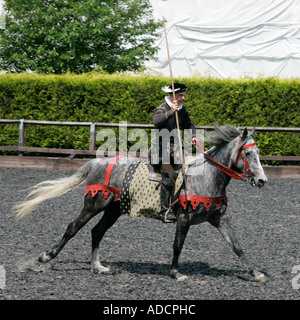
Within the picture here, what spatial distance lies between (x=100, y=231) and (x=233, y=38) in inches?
816

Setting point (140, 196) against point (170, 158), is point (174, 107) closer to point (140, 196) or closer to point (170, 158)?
point (170, 158)

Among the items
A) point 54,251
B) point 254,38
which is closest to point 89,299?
point 54,251

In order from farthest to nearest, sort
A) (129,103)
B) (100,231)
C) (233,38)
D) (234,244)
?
(233,38) < (129,103) < (100,231) < (234,244)

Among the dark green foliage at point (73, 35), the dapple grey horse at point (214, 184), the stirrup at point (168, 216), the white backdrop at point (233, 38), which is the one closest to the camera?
the dapple grey horse at point (214, 184)

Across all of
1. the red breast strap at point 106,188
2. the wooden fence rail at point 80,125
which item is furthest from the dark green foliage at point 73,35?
the red breast strap at point 106,188

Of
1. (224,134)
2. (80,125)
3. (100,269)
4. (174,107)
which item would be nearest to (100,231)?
(100,269)

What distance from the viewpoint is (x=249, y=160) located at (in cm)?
575

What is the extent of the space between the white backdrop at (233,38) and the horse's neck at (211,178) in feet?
62.7

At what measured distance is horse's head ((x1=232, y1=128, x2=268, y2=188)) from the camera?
5685 millimetres

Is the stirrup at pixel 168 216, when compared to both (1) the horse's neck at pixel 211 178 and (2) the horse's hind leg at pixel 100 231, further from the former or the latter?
(2) the horse's hind leg at pixel 100 231

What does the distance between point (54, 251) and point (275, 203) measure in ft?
20.0

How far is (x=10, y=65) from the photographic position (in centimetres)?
1984

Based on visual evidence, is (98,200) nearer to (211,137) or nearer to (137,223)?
(211,137)

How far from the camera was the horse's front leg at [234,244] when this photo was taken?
5.96m
